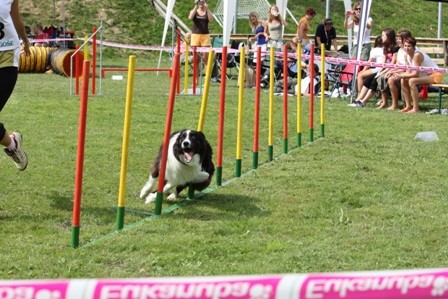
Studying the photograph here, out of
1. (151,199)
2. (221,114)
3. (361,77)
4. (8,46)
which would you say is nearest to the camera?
(8,46)

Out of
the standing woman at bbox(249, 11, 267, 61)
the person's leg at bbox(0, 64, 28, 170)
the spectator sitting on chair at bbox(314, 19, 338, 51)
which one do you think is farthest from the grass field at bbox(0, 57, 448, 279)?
the spectator sitting on chair at bbox(314, 19, 338, 51)

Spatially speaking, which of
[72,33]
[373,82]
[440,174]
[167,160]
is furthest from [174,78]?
[72,33]

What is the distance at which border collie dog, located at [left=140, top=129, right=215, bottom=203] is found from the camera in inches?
286

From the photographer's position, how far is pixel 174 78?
6.62 meters

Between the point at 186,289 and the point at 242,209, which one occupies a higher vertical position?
the point at 186,289

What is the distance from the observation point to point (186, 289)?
2.03 m

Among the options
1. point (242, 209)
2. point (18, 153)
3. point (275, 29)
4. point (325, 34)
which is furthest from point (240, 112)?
point (325, 34)

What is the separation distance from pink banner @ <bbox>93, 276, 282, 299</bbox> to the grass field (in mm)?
3346

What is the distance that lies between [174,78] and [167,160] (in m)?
0.90

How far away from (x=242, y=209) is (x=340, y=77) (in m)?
11.3

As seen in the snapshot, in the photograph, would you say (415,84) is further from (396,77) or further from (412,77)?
(396,77)

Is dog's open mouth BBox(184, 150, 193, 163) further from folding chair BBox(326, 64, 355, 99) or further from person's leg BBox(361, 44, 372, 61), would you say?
person's leg BBox(361, 44, 372, 61)

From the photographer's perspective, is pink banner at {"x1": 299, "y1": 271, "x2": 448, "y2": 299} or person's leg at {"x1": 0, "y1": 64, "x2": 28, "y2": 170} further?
person's leg at {"x1": 0, "y1": 64, "x2": 28, "y2": 170}

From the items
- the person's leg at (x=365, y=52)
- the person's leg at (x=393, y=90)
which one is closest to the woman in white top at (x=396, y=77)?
the person's leg at (x=393, y=90)
